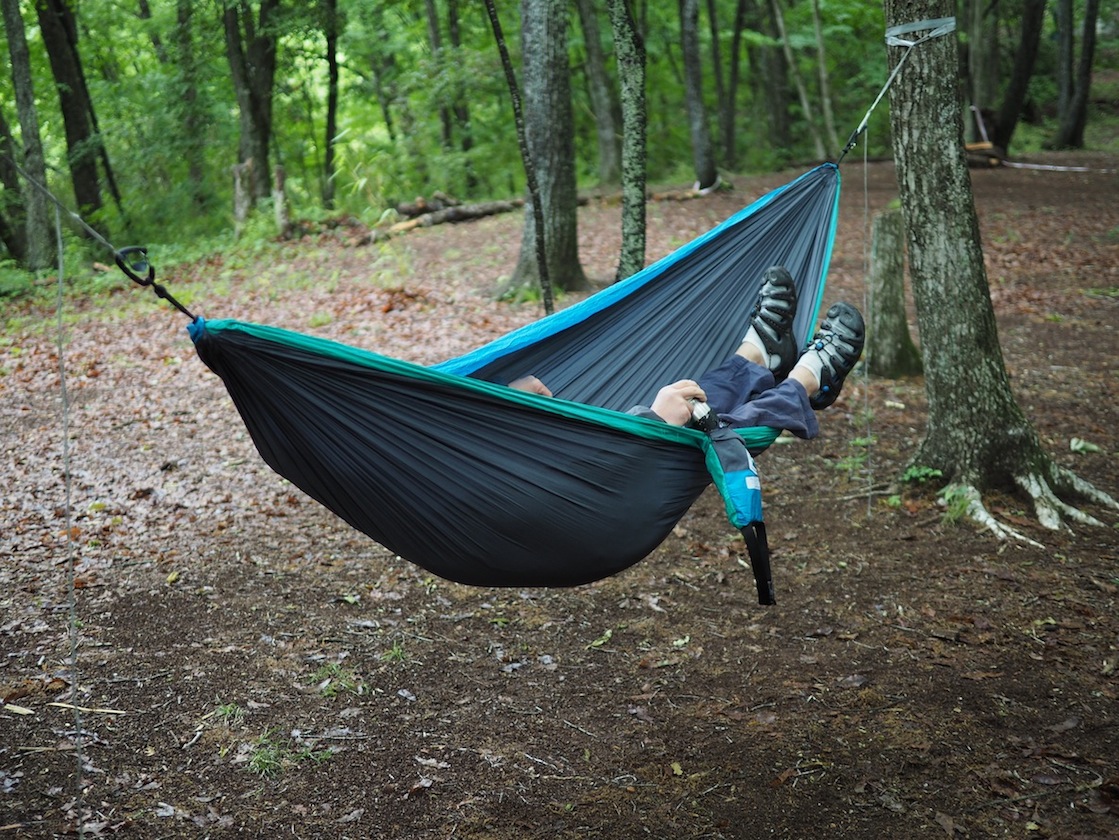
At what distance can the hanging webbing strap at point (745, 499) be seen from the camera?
190 cm

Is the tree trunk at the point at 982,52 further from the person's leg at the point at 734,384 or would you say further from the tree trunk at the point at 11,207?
the tree trunk at the point at 11,207

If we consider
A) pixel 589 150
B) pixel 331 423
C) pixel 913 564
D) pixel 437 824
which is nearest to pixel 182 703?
pixel 437 824

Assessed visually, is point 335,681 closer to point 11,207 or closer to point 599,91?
point 599,91

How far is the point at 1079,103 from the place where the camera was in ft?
32.7

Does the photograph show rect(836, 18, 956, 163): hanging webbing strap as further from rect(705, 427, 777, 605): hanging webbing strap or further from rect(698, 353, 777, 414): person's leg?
rect(705, 427, 777, 605): hanging webbing strap

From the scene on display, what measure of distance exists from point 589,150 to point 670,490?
10.5m

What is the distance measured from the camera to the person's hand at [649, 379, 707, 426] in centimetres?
224

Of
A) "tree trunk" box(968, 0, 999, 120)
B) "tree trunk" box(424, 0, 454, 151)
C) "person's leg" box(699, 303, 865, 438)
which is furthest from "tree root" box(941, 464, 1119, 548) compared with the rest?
"tree trunk" box(968, 0, 999, 120)

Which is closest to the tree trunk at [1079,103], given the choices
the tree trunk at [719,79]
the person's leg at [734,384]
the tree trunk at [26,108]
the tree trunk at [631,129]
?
the tree trunk at [719,79]

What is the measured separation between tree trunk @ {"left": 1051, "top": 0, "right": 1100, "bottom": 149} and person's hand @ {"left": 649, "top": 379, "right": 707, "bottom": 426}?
365 inches

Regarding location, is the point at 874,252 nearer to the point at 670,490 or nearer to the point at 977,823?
the point at 670,490

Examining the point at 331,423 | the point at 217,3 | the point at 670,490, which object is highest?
the point at 217,3

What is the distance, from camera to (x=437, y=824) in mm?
1914

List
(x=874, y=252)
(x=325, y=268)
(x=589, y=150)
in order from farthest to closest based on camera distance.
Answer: (x=589, y=150), (x=325, y=268), (x=874, y=252)
